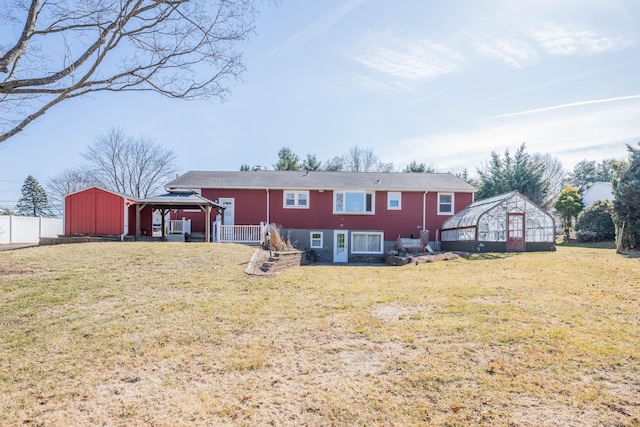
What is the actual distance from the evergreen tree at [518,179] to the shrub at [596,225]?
6.33 metres

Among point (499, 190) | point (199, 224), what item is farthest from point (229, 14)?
point (499, 190)

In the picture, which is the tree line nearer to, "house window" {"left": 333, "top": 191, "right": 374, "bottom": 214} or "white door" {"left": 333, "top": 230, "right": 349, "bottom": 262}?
"house window" {"left": 333, "top": 191, "right": 374, "bottom": 214}

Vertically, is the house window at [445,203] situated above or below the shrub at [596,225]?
above

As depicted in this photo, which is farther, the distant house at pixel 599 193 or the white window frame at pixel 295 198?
the distant house at pixel 599 193

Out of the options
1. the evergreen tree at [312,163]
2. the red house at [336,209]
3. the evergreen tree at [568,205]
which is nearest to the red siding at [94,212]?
the red house at [336,209]

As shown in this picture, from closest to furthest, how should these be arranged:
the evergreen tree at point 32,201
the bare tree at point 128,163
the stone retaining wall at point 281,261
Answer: the stone retaining wall at point 281,261 → the bare tree at point 128,163 → the evergreen tree at point 32,201

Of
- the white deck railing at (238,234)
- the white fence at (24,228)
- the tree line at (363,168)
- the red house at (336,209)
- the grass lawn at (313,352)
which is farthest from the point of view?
the white fence at (24,228)

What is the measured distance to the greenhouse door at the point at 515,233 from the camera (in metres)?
17.2

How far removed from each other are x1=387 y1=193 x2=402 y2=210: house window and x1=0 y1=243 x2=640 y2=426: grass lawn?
11.7 meters

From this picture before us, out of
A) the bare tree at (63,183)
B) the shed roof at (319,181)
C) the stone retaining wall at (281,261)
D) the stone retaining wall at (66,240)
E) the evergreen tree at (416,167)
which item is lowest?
the stone retaining wall at (281,261)

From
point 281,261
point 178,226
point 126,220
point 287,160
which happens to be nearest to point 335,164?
point 287,160

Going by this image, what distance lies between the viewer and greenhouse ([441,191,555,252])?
17.1 m

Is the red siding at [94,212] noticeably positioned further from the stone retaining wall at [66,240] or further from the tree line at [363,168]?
the tree line at [363,168]

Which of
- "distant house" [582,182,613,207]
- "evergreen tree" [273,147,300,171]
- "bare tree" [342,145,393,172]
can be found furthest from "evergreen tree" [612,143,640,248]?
"bare tree" [342,145,393,172]
